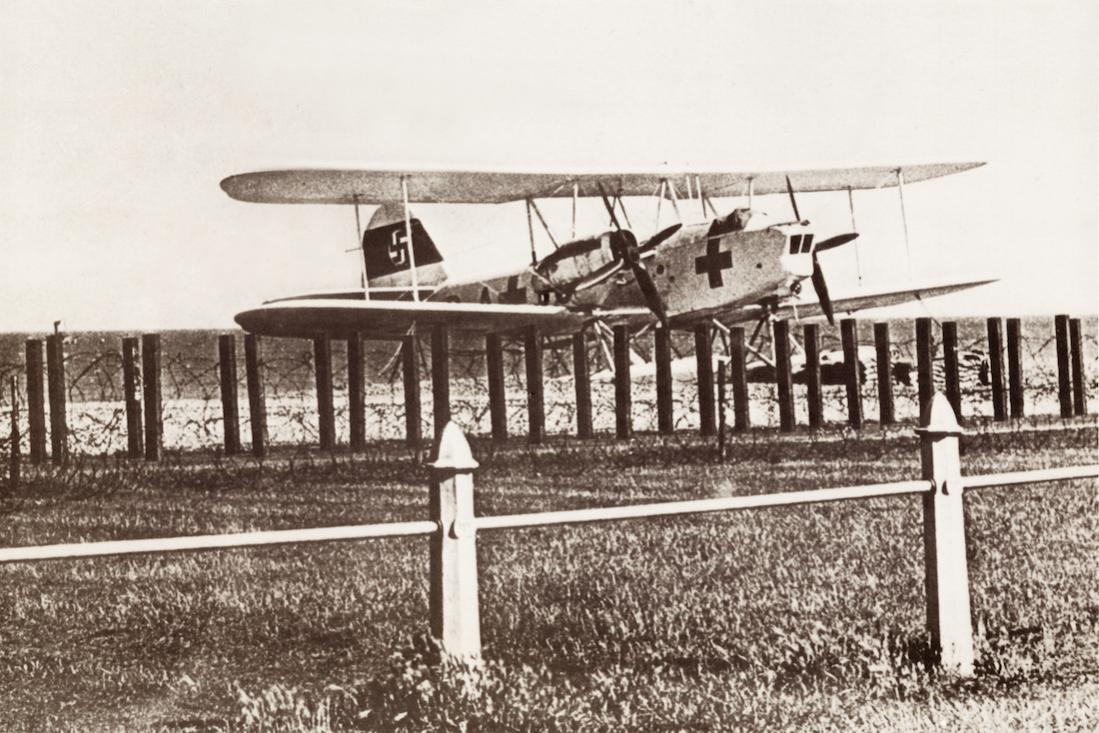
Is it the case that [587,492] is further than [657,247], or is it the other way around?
[657,247]

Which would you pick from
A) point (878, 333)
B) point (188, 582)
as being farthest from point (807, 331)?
point (188, 582)

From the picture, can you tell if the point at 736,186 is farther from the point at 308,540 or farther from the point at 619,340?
the point at 308,540

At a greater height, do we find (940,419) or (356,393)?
(356,393)

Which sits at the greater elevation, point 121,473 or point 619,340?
point 619,340

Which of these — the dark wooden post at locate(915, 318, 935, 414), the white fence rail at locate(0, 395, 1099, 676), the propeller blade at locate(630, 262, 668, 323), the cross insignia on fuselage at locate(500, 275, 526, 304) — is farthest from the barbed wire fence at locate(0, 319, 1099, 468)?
the white fence rail at locate(0, 395, 1099, 676)

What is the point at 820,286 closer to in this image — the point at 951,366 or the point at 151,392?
the point at 951,366

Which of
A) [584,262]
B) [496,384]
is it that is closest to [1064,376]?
[584,262]
